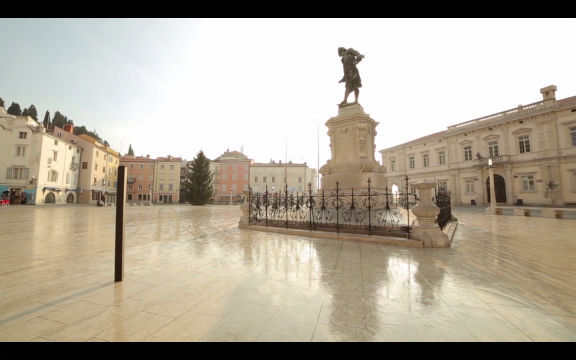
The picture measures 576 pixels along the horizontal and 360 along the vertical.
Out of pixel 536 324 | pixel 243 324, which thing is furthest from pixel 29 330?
pixel 536 324

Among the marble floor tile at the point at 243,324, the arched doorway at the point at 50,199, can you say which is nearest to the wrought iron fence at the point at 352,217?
the marble floor tile at the point at 243,324

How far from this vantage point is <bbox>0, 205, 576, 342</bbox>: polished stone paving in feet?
7.22

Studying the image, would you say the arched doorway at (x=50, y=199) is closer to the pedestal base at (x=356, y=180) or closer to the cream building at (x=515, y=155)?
the pedestal base at (x=356, y=180)

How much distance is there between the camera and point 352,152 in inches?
451

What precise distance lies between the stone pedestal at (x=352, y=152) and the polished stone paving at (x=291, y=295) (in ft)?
17.7

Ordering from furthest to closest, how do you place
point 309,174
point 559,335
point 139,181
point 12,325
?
point 309,174 → point 139,181 → point 12,325 → point 559,335

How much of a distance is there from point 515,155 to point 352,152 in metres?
29.8

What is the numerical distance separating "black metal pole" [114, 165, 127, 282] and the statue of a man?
454 inches

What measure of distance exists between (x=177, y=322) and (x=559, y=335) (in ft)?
11.9

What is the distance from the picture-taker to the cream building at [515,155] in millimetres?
24719

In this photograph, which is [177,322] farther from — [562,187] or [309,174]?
[309,174]

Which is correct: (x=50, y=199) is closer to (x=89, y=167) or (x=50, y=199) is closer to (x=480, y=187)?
(x=89, y=167)

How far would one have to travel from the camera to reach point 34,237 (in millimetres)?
7480
